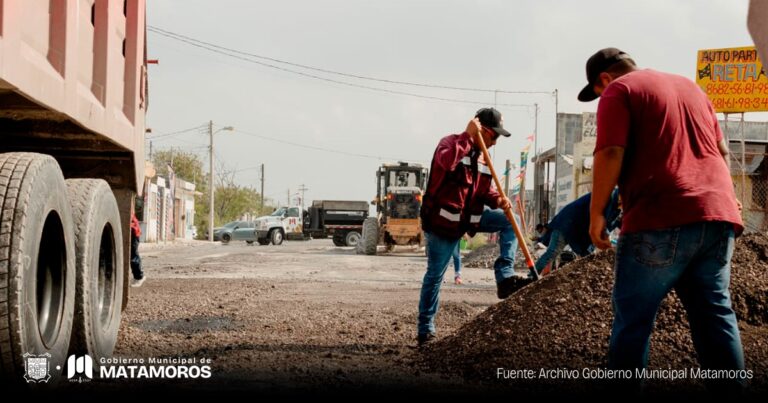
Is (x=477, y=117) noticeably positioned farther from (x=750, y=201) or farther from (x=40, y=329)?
(x=750, y=201)

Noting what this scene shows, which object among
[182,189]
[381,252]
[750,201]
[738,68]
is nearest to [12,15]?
[750,201]

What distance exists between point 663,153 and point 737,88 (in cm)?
2057

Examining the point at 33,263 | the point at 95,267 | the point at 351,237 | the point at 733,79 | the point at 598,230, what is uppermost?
the point at 733,79

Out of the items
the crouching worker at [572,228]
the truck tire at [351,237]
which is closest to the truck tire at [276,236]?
the truck tire at [351,237]

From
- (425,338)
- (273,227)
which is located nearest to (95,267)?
(425,338)

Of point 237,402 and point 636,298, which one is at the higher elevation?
point 636,298

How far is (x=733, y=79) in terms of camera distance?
22.0m

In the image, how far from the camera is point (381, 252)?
28.7 meters

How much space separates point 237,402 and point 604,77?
7.40 feet

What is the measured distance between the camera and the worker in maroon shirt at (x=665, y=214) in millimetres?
3203

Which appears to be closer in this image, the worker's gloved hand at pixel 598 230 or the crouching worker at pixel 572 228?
the worker's gloved hand at pixel 598 230

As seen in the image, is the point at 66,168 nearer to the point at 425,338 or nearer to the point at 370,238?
the point at 425,338

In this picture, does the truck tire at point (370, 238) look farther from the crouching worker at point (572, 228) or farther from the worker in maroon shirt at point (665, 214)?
the worker in maroon shirt at point (665, 214)

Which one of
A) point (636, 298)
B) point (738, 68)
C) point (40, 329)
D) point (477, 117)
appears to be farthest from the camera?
point (738, 68)
